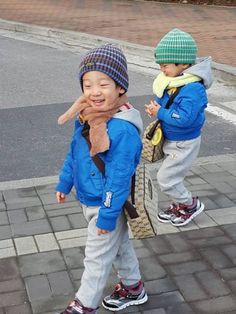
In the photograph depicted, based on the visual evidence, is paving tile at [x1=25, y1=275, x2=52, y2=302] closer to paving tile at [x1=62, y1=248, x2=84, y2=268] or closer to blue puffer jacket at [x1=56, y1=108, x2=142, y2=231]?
paving tile at [x1=62, y1=248, x2=84, y2=268]

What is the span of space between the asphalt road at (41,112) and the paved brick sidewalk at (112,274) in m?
0.98

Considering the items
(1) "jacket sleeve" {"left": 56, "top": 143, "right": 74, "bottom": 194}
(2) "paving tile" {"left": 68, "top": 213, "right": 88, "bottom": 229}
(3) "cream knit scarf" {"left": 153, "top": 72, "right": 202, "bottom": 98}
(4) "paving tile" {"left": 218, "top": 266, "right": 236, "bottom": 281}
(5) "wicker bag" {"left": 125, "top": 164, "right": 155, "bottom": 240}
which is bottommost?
(2) "paving tile" {"left": 68, "top": 213, "right": 88, "bottom": 229}

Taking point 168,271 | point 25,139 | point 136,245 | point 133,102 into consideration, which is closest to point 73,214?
point 136,245

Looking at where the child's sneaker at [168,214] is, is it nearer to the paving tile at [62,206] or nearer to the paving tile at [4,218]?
the paving tile at [62,206]

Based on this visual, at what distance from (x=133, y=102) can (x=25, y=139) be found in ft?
6.59

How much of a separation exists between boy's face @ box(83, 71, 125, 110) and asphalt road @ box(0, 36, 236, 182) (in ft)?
9.23

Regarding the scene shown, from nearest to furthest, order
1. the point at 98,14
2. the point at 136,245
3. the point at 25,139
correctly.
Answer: the point at 136,245
the point at 25,139
the point at 98,14

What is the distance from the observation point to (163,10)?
17.4 m

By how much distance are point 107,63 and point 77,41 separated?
10.3m

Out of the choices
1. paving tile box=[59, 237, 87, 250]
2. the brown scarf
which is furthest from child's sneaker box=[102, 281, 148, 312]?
the brown scarf

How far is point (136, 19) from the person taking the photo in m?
15.8

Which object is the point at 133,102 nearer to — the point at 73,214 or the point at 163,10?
the point at 73,214

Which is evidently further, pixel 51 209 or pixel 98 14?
pixel 98 14

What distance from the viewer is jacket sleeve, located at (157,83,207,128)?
3.94 m
